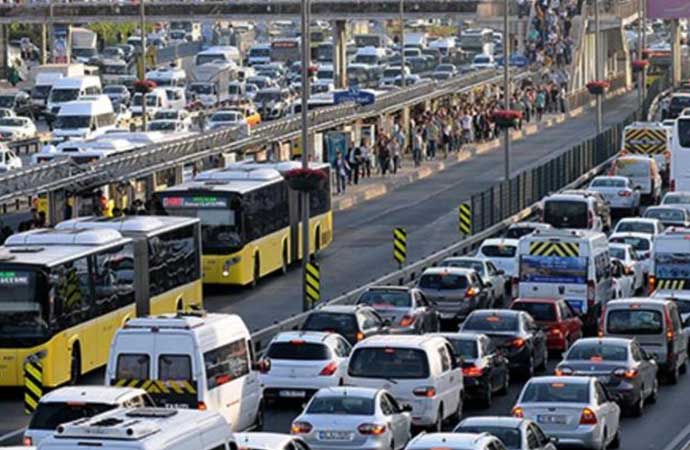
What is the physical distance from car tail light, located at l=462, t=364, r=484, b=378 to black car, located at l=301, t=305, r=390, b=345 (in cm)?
268

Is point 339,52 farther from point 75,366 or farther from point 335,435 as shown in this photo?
point 335,435

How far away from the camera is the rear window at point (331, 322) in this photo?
39812mm

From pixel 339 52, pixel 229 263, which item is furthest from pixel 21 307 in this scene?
pixel 339 52

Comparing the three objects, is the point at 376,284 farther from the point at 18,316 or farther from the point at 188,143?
the point at 188,143

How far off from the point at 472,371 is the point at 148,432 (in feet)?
48.3

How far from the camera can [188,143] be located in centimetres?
6419

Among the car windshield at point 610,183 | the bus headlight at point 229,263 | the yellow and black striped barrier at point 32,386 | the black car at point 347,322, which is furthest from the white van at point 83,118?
the yellow and black striped barrier at point 32,386

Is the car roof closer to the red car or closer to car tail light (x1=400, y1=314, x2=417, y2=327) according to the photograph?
car tail light (x1=400, y1=314, x2=417, y2=327)

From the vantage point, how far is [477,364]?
3750 centimetres

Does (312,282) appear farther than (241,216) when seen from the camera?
No

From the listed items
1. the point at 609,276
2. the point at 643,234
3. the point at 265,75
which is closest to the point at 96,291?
the point at 609,276

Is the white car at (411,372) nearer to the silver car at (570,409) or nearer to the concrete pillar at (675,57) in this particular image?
the silver car at (570,409)

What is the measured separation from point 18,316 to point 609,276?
14384mm

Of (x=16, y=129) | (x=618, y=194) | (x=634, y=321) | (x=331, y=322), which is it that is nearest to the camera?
(x=331, y=322)
